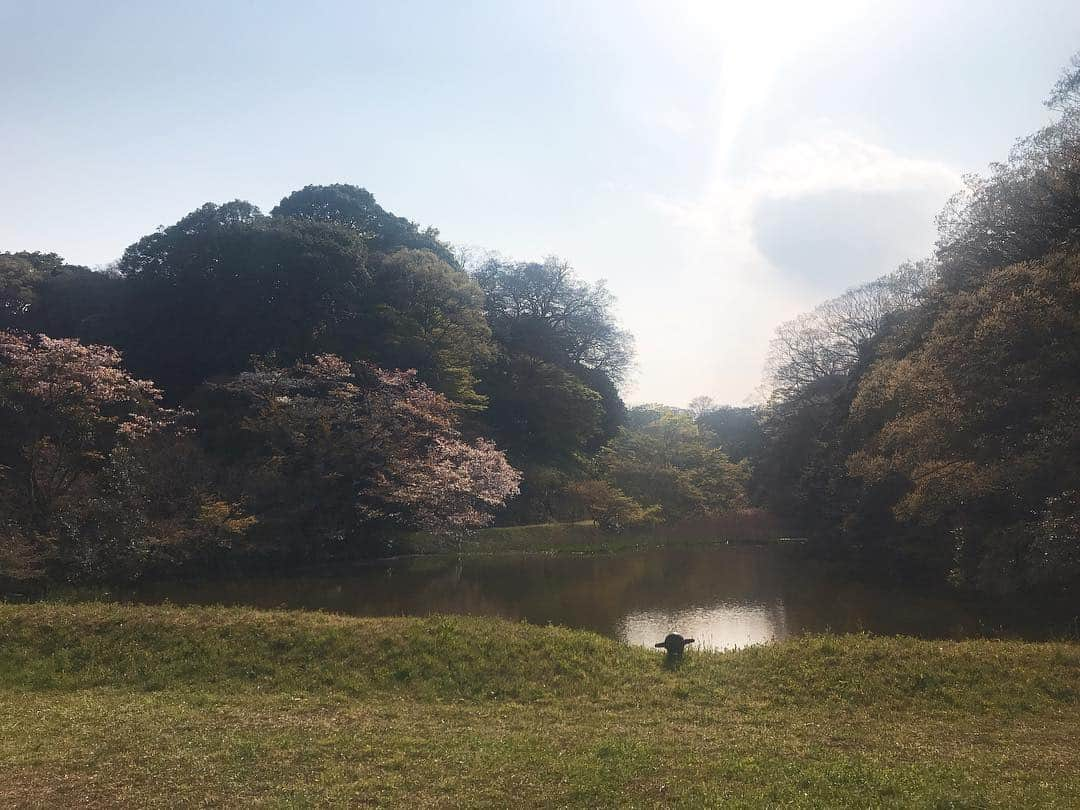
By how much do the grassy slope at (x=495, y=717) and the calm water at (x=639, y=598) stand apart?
318 centimetres

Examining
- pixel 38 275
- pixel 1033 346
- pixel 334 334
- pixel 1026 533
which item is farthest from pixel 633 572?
pixel 38 275

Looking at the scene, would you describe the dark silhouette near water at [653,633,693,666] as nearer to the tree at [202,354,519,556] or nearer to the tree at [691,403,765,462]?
the tree at [202,354,519,556]

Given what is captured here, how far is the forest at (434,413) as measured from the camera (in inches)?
586

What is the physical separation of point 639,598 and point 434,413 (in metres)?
11.6

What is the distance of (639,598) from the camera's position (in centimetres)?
1828

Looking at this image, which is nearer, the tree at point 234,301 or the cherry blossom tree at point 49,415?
the cherry blossom tree at point 49,415

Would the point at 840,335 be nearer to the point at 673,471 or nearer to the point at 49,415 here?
the point at 673,471

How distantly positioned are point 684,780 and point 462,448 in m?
19.7

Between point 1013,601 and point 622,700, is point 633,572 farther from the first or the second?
point 622,700

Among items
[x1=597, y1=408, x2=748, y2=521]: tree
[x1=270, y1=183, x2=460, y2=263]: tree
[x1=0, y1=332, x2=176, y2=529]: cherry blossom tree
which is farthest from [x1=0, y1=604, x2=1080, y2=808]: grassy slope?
[x1=270, y1=183, x2=460, y2=263]: tree

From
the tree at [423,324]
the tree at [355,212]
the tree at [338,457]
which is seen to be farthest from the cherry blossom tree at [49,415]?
the tree at [355,212]

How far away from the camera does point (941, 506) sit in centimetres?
1611

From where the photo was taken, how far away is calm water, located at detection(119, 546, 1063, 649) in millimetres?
15008

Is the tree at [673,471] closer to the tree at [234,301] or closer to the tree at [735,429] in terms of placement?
the tree at [735,429]
